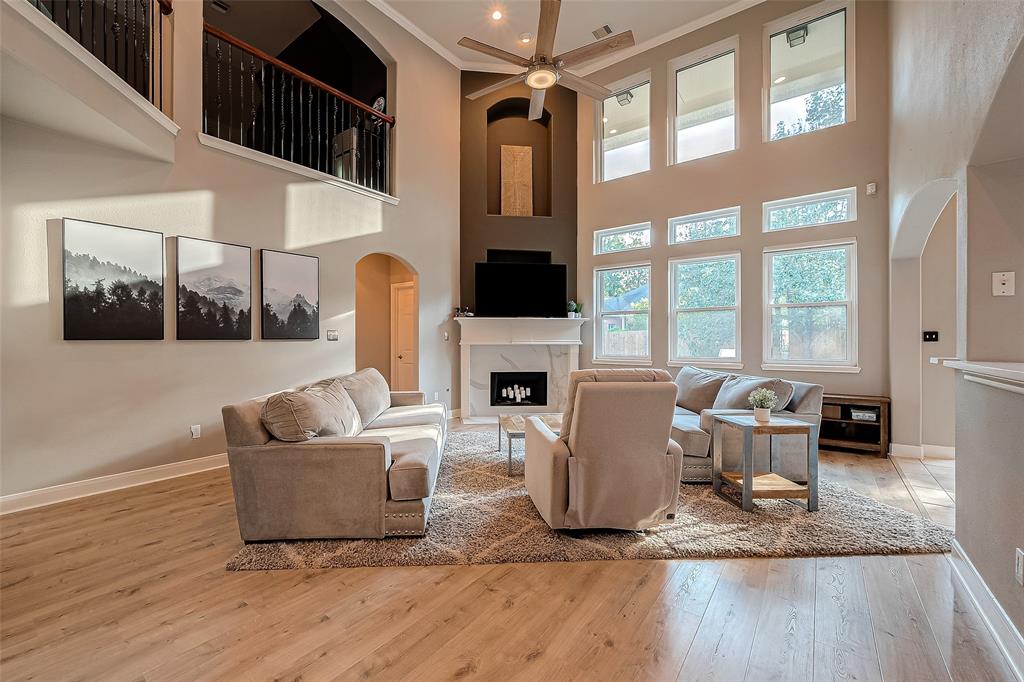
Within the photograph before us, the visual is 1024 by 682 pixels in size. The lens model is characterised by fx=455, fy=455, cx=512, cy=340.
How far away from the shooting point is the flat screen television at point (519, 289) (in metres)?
6.72

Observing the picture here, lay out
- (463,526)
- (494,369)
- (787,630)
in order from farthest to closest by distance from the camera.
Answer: (494,369)
(463,526)
(787,630)

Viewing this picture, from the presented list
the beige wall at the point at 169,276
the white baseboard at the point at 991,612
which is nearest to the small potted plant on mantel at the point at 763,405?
the white baseboard at the point at 991,612

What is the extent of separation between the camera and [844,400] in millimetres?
4812

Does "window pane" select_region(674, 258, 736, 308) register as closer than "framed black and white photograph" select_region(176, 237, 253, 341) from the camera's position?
No

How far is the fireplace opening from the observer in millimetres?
6840

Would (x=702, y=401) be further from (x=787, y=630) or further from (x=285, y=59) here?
(x=285, y=59)

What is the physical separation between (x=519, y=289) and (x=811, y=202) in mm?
3777

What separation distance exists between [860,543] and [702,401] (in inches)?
75.7

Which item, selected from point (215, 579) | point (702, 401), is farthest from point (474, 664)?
point (702, 401)

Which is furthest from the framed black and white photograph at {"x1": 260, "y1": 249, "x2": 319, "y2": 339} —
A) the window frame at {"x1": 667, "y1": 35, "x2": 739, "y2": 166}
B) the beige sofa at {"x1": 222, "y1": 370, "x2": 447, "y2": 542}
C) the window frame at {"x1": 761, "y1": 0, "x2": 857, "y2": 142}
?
the window frame at {"x1": 761, "y1": 0, "x2": 857, "y2": 142}

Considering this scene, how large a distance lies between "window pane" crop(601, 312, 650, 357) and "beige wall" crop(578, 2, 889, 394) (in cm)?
20

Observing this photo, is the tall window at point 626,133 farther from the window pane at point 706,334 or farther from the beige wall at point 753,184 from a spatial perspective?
the window pane at point 706,334

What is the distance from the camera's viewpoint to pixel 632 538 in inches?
104

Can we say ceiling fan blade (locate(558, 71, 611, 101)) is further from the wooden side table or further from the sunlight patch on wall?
the wooden side table
